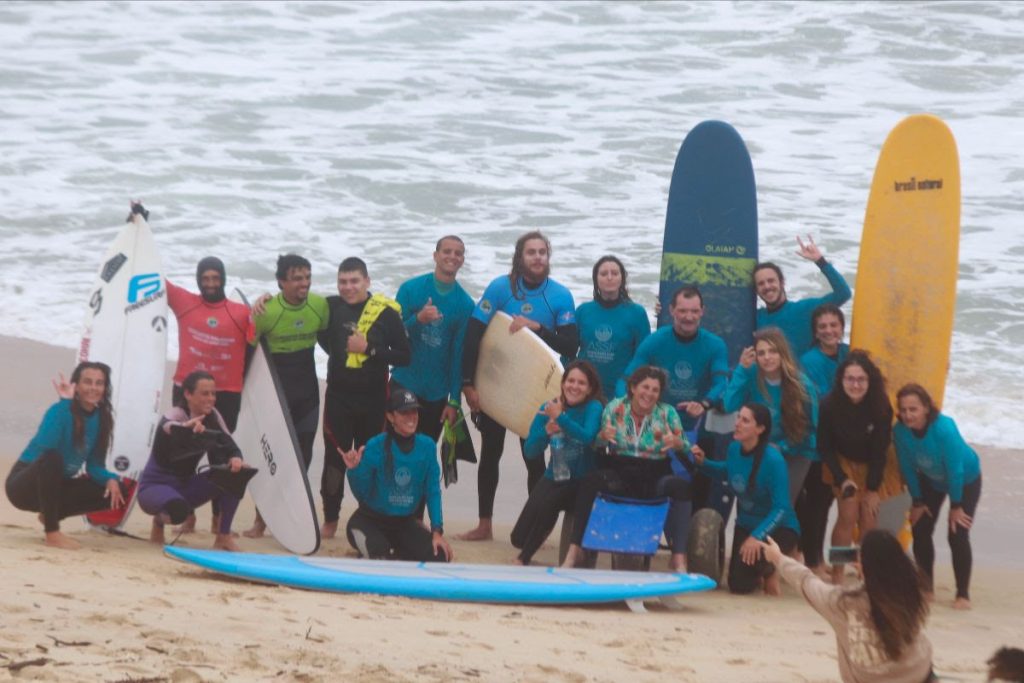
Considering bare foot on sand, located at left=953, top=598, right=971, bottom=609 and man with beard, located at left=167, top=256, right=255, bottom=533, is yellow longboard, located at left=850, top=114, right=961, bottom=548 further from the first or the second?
man with beard, located at left=167, top=256, right=255, bottom=533

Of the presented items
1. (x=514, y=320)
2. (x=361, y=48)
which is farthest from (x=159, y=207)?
(x=514, y=320)

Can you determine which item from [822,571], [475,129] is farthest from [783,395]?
[475,129]

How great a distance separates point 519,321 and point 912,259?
1.82 meters

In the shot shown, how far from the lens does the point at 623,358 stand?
639 centimetres

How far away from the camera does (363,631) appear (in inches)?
177

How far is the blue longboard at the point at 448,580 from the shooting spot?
5188 millimetres

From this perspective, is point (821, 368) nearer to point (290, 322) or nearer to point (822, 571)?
point (822, 571)

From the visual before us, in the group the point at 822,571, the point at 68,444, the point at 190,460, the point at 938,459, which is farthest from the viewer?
the point at 822,571

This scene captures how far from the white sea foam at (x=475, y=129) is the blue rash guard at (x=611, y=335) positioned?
300 centimetres

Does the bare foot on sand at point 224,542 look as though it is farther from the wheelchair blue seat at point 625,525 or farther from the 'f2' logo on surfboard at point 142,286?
the wheelchair blue seat at point 625,525

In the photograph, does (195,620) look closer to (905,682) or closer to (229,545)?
(229,545)

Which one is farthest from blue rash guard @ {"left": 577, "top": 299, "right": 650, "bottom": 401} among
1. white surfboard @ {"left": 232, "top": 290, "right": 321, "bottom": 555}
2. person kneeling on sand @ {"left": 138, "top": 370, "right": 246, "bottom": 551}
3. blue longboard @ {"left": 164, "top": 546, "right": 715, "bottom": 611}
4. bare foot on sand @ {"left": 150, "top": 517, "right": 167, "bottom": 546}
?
bare foot on sand @ {"left": 150, "top": 517, "right": 167, "bottom": 546}

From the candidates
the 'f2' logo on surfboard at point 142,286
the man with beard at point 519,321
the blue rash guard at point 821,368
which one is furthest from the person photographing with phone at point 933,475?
the 'f2' logo on surfboard at point 142,286

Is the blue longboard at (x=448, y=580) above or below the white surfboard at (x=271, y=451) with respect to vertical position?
below
